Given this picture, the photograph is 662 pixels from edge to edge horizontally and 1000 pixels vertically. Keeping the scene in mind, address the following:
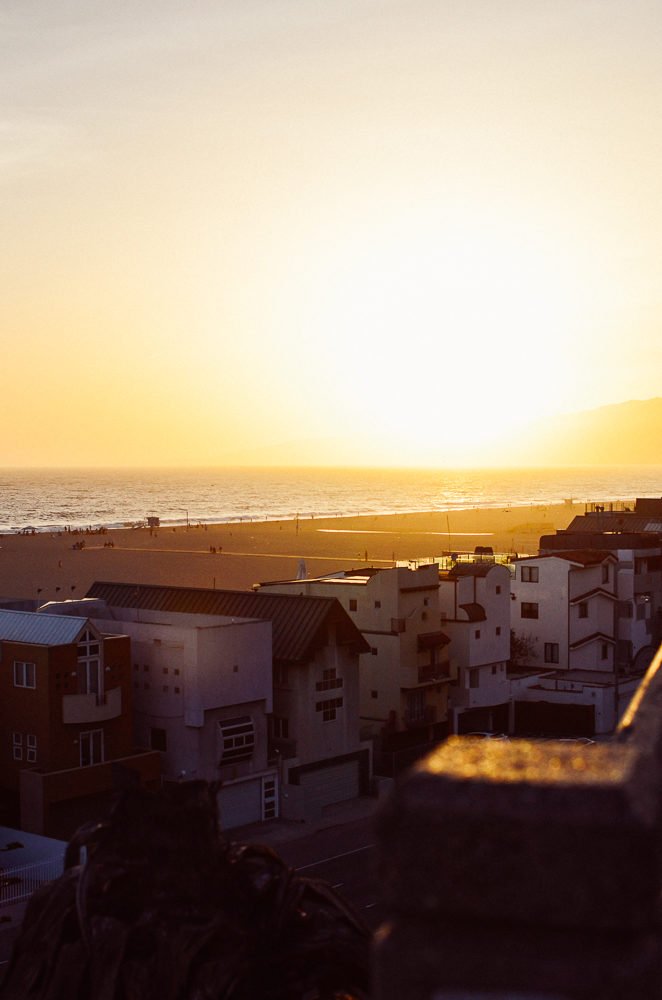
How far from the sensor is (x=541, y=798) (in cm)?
245

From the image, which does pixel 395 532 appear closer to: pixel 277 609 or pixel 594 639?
pixel 594 639

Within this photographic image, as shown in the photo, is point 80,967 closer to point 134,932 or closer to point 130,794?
point 134,932

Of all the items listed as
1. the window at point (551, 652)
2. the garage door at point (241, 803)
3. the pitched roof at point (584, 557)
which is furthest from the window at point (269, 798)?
the pitched roof at point (584, 557)

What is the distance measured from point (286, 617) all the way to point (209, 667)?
577 cm

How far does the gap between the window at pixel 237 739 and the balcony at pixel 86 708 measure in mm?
4194

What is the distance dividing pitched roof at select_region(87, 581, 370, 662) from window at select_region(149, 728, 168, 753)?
5.21 m

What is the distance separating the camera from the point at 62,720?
34.1 metres

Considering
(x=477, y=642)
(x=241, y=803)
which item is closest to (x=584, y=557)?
(x=477, y=642)

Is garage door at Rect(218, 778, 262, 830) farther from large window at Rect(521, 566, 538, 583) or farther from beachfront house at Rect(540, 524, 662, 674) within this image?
large window at Rect(521, 566, 538, 583)

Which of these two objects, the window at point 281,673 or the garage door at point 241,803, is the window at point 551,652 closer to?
the window at point 281,673

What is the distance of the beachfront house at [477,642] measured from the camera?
1943 inches

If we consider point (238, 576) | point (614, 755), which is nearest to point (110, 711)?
point (614, 755)

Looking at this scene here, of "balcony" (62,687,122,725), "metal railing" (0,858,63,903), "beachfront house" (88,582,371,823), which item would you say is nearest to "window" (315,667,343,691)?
"beachfront house" (88,582,371,823)

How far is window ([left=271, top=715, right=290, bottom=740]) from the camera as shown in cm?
4097
